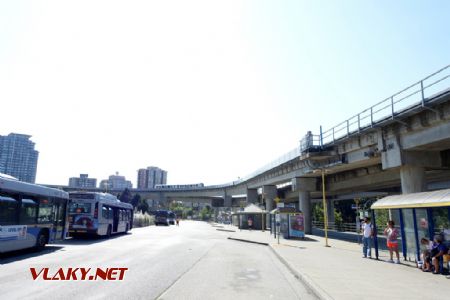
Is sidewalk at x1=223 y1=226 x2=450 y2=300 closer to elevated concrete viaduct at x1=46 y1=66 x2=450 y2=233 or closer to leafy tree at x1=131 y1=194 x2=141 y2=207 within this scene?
elevated concrete viaduct at x1=46 y1=66 x2=450 y2=233

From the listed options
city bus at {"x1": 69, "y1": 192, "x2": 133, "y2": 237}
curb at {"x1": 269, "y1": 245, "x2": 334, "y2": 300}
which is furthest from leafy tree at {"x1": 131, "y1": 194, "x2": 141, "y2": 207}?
curb at {"x1": 269, "y1": 245, "x2": 334, "y2": 300}

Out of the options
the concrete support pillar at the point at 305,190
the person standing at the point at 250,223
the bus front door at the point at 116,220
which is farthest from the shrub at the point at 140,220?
the concrete support pillar at the point at 305,190

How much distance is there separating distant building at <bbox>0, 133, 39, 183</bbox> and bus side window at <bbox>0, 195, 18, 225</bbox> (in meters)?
74.1

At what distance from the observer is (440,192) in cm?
1166

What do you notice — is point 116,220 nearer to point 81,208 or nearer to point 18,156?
point 81,208

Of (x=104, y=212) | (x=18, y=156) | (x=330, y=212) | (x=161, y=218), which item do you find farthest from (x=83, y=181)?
(x=104, y=212)

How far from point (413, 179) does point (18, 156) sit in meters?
86.1

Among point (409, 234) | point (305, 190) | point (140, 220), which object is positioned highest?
point (305, 190)

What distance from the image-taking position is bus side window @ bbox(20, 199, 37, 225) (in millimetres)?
13953

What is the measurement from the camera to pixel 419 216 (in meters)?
13.1

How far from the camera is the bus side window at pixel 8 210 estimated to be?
41.1 feet

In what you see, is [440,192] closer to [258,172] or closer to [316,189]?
[316,189]

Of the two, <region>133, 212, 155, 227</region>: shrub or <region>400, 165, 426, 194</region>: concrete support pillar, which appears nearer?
<region>400, 165, 426, 194</region>: concrete support pillar

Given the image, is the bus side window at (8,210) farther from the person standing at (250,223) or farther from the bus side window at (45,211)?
the person standing at (250,223)
